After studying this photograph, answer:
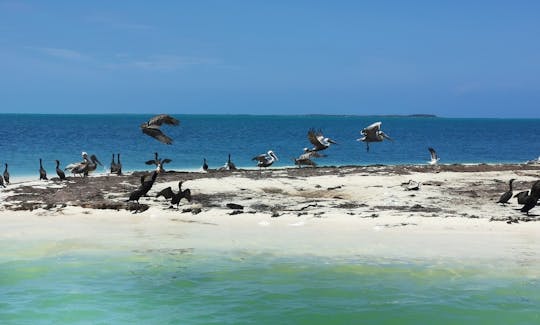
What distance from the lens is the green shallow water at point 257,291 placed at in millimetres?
8352

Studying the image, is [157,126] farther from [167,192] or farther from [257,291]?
[257,291]

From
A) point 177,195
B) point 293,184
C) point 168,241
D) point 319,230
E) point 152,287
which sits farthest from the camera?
point 293,184

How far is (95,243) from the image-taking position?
12.0 metres

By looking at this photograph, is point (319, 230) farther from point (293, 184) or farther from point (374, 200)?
point (293, 184)

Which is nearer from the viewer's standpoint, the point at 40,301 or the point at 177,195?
the point at 40,301

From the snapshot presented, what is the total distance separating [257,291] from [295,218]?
4.78 metres

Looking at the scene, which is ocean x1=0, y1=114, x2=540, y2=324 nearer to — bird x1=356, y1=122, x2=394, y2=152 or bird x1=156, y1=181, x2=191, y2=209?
bird x1=156, y1=181, x2=191, y2=209

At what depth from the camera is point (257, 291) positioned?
366 inches

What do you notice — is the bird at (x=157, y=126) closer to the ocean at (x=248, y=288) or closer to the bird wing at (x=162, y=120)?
the bird wing at (x=162, y=120)

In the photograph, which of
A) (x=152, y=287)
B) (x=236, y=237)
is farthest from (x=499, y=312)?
(x=236, y=237)

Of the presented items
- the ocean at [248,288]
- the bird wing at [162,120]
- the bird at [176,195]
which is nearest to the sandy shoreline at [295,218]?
the bird at [176,195]

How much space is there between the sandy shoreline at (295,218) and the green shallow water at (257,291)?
0.77 m

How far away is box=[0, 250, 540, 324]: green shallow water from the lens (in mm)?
8352

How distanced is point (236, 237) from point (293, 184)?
5.99 metres
